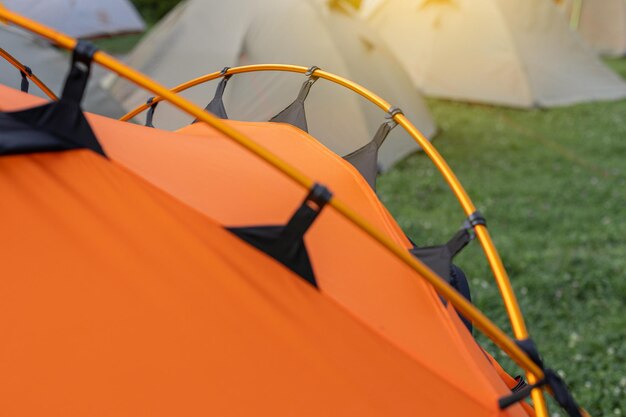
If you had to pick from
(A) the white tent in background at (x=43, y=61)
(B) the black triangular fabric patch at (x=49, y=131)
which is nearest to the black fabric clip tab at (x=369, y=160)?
(B) the black triangular fabric patch at (x=49, y=131)

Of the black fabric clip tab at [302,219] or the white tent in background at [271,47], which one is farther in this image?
the white tent in background at [271,47]

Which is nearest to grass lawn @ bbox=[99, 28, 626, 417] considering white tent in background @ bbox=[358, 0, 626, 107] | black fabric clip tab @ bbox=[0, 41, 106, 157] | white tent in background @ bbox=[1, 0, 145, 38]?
white tent in background @ bbox=[358, 0, 626, 107]

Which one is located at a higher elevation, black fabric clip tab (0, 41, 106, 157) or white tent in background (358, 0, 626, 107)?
black fabric clip tab (0, 41, 106, 157)

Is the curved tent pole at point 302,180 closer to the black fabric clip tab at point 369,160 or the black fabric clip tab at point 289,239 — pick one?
the black fabric clip tab at point 289,239

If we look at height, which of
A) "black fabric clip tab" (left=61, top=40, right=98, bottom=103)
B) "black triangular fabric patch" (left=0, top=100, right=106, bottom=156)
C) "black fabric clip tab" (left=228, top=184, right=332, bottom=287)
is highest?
"black fabric clip tab" (left=61, top=40, right=98, bottom=103)

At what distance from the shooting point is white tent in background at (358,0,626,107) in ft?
25.3

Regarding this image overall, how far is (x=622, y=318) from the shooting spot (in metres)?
3.22

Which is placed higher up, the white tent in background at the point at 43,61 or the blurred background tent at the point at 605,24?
the white tent in background at the point at 43,61

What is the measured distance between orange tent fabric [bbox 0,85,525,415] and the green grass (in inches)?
58.8

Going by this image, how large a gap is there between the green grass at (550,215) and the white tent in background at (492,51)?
30cm

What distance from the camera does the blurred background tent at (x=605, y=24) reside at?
10.8 metres

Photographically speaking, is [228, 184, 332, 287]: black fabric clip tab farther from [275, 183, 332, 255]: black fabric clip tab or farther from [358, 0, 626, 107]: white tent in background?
[358, 0, 626, 107]: white tent in background

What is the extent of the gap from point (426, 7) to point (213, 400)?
23.9 feet

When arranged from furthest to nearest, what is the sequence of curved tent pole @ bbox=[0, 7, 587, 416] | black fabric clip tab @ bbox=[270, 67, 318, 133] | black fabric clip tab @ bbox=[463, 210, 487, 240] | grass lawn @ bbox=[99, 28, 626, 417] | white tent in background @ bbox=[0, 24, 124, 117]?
white tent in background @ bbox=[0, 24, 124, 117]
grass lawn @ bbox=[99, 28, 626, 417]
black fabric clip tab @ bbox=[270, 67, 318, 133]
black fabric clip tab @ bbox=[463, 210, 487, 240]
curved tent pole @ bbox=[0, 7, 587, 416]
